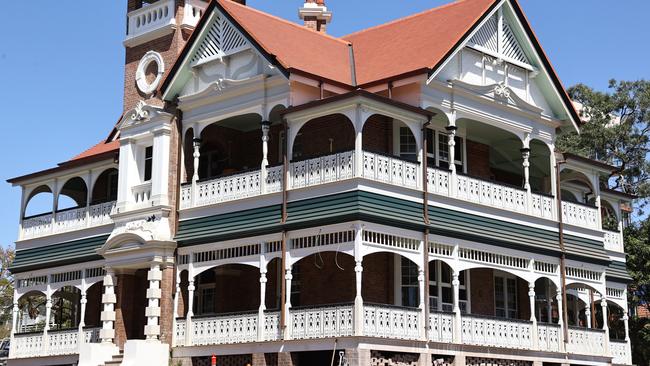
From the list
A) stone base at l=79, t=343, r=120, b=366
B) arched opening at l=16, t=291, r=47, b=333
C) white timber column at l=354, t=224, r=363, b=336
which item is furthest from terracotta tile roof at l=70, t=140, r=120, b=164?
white timber column at l=354, t=224, r=363, b=336

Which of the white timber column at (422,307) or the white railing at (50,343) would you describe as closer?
the white timber column at (422,307)

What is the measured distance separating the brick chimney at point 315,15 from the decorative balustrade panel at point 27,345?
45.8ft

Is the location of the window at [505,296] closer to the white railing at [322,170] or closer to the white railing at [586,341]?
the white railing at [586,341]

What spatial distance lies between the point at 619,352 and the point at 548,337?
4.57 metres

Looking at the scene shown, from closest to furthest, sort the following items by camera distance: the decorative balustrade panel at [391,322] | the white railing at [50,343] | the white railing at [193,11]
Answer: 1. the decorative balustrade panel at [391,322]
2. the white railing at [50,343]
3. the white railing at [193,11]

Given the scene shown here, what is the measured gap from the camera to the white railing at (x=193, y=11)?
33.4m

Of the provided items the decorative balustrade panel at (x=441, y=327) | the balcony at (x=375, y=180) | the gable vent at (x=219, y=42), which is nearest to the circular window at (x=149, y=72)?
the gable vent at (x=219, y=42)

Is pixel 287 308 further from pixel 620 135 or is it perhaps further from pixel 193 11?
pixel 620 135

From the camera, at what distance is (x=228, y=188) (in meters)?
29.8

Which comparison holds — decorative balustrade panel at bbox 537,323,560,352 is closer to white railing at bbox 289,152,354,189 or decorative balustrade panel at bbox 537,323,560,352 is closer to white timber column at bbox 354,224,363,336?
white timber column at bbox 354,224,363,336

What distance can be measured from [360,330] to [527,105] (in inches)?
413

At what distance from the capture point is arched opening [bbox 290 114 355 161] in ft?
96.8

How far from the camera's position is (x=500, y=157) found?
3522 cm

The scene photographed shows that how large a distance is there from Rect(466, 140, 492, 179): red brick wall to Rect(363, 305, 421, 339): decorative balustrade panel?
7.65m
